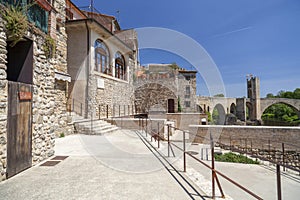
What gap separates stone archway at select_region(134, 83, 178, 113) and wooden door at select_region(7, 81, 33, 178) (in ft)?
40.8

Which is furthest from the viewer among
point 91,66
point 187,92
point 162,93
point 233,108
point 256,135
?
point 233,108

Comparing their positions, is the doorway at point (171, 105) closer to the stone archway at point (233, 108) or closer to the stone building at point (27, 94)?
→ the stone building at point (27, 94)

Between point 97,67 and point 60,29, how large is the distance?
108 inches

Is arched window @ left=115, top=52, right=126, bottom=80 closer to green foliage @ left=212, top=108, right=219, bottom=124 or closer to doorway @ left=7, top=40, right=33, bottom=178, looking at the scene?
doorway @ left=7, top=40, right=33, bottom=178

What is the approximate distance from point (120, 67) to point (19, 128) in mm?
10489

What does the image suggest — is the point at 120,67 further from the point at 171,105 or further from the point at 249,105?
the point at 249,105

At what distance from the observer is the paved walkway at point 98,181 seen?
7.53 ft

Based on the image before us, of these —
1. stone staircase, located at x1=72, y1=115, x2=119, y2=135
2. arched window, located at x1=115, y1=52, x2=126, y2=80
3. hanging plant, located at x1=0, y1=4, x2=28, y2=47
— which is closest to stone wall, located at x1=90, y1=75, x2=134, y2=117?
arched window, located at x1=115, y1=52, x2=126, y2=80

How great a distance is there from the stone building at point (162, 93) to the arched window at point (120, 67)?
2343 mm

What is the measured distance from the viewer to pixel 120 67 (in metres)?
13.0

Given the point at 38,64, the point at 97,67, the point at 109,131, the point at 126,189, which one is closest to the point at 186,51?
the point at 97,67

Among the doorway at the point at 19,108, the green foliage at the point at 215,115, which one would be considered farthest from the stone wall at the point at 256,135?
the green foliage at the point at 215,115

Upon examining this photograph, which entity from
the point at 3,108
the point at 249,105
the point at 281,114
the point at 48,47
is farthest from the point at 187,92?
the point at 281,114

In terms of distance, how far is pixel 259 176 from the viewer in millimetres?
4707
